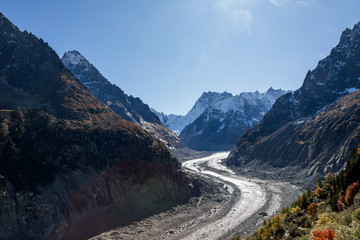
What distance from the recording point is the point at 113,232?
141 ft

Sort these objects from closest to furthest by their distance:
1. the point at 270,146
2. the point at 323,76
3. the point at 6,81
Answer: the point at 6,81 < the point at 270,146 < the point at 323,76

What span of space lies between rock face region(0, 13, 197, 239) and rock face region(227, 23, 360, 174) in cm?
5633

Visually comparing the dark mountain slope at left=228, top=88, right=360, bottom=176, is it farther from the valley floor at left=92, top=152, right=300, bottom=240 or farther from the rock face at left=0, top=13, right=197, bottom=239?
the rock face at left=0, top=13, right=197, bottom=239

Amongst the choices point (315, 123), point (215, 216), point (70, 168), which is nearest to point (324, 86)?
point (315, 123)

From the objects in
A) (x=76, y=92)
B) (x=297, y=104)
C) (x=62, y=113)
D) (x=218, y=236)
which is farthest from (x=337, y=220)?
(x=297, y=104)

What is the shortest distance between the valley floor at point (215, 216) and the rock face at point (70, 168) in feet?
8.93

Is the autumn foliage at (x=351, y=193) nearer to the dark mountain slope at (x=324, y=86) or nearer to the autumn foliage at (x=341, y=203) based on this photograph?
the autumn foliage at (x=341, y=203)

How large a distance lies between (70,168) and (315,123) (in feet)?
361

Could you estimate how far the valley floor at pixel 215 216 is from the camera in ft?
150

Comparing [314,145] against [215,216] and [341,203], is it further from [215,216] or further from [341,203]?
[341,203]

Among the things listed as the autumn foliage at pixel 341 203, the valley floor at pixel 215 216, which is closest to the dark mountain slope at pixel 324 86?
the valley floor at pixel 215 216

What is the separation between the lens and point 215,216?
55.9 meters

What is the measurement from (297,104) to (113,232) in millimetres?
156438

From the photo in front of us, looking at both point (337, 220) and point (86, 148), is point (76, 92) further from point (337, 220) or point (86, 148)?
point (337, 220)
